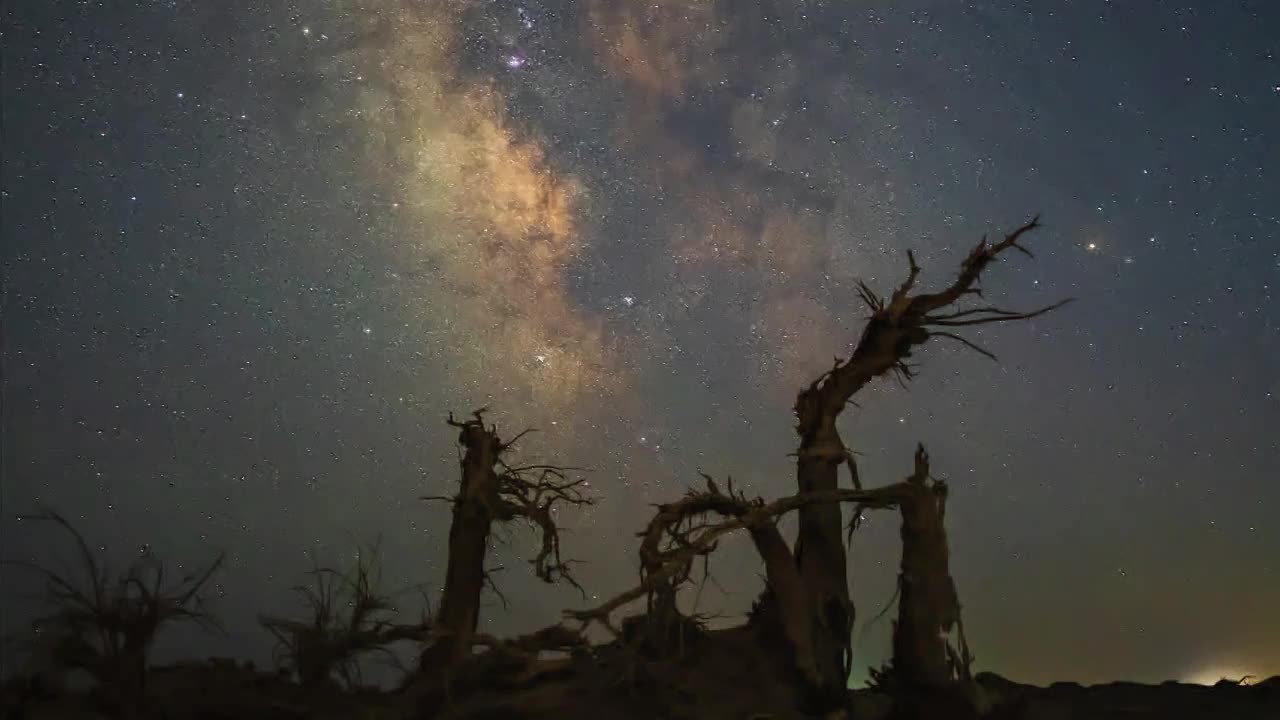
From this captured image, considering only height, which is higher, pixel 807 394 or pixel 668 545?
pixel 807 394

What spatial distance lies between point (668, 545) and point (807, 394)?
341cm

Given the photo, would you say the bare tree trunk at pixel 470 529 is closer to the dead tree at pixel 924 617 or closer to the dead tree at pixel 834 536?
the dead tree at pixel 834 536

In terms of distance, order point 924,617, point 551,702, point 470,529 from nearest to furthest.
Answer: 1. point 551,702
2. point 924,617
3. point 470,529

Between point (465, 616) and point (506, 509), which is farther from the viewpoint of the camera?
point (506, 509)

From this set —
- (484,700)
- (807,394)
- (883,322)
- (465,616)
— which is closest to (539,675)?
(484,700)

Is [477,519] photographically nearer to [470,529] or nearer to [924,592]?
[470,529]

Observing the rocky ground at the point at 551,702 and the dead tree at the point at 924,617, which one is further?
the dead tree at the point at 924,617

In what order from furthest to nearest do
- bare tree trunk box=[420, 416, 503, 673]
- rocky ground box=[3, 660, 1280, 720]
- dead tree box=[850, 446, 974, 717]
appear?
bare tree trunk box=[420, 416, 503, 673] → dead tree box=[850, 446, 974, 717] → rocky ground box=[3, 660, 1280, 720]

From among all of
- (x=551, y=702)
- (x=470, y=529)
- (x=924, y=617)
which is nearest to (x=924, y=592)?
(x=924, y=617)

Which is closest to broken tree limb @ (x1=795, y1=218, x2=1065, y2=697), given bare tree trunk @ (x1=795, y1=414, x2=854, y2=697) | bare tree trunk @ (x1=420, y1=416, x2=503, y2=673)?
bare tree trunk @ (x1=795, y1=414, x2=854, y2=697)

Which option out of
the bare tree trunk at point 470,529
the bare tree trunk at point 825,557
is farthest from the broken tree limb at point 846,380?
the bare tree trunk at point 470,529

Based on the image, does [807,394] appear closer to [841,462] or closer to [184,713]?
[841,462]

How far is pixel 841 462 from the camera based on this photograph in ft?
43.5

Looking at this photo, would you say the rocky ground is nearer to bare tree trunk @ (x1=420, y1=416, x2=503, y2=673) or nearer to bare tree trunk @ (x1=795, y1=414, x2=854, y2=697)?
bare tree trunk @ (x1=795, y1=414, x2=854, y2=697)
